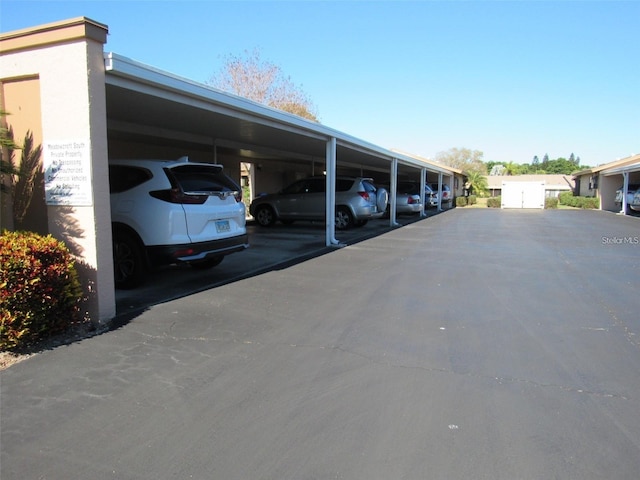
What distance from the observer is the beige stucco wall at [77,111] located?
181 inches

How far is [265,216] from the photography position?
1644 cm

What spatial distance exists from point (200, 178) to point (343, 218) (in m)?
8.70

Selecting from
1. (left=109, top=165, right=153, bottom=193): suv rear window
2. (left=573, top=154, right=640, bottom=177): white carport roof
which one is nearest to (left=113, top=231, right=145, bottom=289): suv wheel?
(left=109, top=165, right=153, bottom=193): suv rear window

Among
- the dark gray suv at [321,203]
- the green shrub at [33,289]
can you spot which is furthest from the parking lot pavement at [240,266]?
the green shrub at [33,289]

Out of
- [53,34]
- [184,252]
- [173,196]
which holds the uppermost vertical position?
[53,34]

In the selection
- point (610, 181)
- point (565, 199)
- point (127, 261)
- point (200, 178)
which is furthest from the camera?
point (565, 199)

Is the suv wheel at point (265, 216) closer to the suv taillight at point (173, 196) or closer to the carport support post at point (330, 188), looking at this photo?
the carport support post at point (330, 188)

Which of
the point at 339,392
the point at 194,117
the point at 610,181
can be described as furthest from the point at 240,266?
the point at 610,181

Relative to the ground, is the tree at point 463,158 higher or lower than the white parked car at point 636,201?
higher

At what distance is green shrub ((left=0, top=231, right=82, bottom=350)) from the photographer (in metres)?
3.98

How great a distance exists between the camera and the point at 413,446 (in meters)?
2.75

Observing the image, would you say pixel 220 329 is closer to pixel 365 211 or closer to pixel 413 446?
pixel 413 446

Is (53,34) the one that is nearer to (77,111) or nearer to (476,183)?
(77,111)

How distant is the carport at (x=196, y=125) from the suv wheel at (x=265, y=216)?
6.43ft
